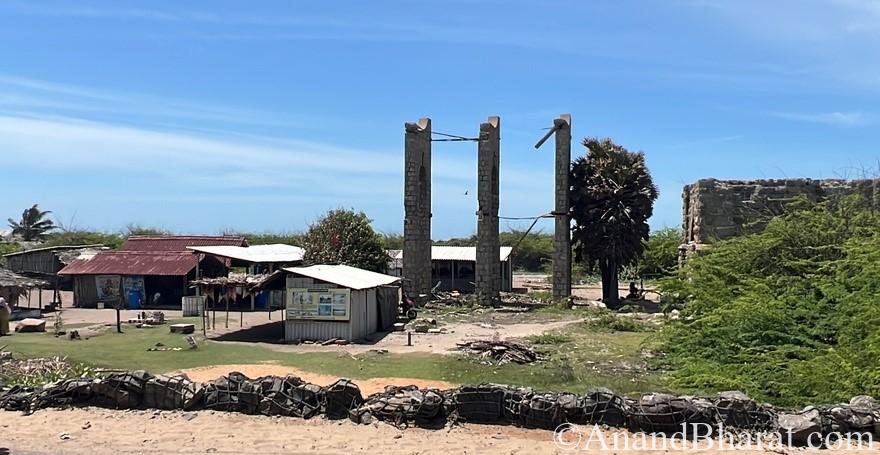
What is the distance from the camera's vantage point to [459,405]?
35.1 feet

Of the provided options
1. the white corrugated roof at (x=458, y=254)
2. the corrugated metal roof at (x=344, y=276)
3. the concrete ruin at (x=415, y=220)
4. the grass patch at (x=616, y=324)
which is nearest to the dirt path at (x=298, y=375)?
the corrugated metal roof at (x=344, y=276)

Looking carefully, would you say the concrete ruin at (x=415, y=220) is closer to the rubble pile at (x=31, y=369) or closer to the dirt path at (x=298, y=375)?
the dirt path at (x=298, y=375)

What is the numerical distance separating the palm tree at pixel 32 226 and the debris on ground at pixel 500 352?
47.5 m

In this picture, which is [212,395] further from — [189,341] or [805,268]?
[805,268]

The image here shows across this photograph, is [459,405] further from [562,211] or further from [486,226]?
[562,211]

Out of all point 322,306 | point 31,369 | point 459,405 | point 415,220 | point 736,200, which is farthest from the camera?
point 415,220

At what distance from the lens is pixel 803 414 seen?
32.0 feet

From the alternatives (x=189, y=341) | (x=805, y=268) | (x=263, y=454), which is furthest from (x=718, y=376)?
(x=189, y=341)

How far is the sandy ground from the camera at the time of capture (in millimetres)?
9570

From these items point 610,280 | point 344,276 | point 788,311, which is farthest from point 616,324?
point 610,280

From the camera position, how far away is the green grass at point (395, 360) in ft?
46.6

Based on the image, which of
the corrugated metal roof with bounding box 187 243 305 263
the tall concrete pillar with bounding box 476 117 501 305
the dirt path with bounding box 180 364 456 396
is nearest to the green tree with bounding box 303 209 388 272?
the corrugated metal roof with bounding box 187 243 305 263

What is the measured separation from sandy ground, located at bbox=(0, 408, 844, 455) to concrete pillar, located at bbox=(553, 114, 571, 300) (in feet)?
70.1

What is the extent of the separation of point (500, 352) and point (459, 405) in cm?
609
